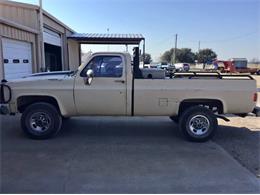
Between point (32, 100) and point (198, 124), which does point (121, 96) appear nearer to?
point (198, 124)

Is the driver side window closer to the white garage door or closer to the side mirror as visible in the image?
the side mirror

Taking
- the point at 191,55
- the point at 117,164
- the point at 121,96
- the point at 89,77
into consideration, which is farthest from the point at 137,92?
the point at 191,55

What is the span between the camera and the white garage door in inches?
468

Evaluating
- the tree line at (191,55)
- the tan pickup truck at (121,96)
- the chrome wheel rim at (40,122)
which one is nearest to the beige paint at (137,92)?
the tan pickup truck at (121,96)

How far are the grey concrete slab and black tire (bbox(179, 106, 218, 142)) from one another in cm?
→ 19

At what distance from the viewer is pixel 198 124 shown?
7.16 metres

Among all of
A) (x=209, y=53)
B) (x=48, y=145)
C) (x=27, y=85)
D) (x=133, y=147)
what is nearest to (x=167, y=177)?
(x=133, y=147)

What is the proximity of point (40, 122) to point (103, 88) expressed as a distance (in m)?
1.57

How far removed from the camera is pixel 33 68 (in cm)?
1513

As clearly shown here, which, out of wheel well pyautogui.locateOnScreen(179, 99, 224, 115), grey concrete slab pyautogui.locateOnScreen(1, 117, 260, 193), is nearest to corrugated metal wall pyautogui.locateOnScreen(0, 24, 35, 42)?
grey concrete slab pyautogui.locateOnScreen(1, 117, 260, 193)

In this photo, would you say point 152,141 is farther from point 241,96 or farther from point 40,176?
point 40,176

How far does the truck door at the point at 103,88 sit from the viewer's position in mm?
7051

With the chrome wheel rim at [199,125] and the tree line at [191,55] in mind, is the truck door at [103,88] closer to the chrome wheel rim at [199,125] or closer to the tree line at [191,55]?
the chrome wheel rim at [199,125]

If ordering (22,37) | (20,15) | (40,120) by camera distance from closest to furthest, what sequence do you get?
(40,120) < (22,37) < (20,15)
